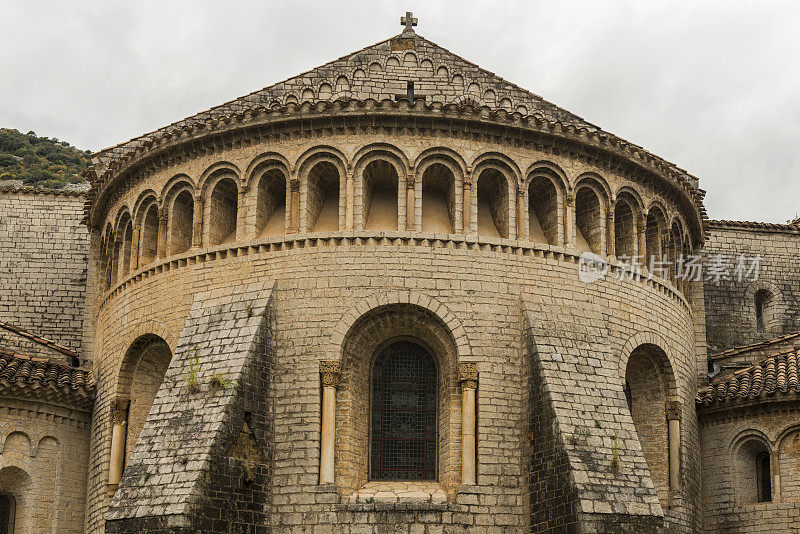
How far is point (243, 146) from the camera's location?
803 inches

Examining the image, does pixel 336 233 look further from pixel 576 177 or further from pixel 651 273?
pixel 651 273

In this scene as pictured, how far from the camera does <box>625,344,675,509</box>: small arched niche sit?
69.8 feet

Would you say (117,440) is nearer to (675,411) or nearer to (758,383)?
(675,411)

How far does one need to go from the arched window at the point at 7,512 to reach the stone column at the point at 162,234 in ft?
19.3

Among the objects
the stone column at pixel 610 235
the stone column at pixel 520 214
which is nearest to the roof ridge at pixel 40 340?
the stone column at pixel 520 214

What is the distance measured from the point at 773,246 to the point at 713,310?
10.2ft

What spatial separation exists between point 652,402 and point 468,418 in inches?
215

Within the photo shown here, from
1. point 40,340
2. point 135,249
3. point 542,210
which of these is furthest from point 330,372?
point 40,340

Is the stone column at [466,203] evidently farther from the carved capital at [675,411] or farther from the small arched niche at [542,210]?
the carved capital at [675,411]

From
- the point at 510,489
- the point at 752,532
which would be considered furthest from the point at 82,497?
the point at 752,532

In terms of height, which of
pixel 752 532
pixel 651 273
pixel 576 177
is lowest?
pixel 752 532

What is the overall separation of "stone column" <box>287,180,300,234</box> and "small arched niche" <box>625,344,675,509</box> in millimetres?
7275

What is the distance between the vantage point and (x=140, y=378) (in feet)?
70.4

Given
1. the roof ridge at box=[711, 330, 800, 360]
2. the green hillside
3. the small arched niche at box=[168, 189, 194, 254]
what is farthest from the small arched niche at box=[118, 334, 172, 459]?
the green hillside
